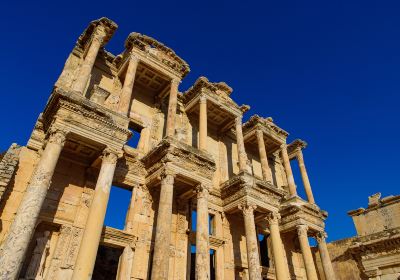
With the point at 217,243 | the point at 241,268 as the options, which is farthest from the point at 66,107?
the point at 241,268

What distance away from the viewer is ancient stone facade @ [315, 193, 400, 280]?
19625 millimetres

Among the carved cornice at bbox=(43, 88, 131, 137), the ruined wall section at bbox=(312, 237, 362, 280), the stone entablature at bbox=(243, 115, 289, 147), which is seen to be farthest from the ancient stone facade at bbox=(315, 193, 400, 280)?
the carved cornice at bbox=(43, 88, 131, 137)

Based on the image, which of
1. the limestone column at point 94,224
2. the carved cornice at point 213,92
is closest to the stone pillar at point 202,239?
the limestone column at point 94,224

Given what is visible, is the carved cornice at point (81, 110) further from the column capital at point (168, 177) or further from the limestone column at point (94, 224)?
the column capital at point (168, 177)

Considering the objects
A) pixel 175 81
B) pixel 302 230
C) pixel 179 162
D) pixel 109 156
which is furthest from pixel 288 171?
pixel 109 156

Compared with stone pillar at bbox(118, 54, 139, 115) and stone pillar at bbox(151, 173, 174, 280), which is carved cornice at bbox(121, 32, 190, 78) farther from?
stone pillar at bbox(151, 173, 174, 280)

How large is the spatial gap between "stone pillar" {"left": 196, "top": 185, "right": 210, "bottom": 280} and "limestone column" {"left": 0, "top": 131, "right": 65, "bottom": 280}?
619 cm

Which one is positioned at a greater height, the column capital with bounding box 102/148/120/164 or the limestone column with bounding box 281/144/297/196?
the limestone column with bounding box 281/144/297/196

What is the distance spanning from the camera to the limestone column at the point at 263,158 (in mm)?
19453

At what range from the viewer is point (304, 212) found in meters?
19.0

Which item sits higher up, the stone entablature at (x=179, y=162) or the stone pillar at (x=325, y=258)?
the stone entablature at (x=179, y=162)

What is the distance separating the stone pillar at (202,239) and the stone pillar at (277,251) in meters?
4.31

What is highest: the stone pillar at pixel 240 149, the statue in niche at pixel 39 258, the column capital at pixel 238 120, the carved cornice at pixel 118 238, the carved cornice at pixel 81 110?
the column capital at pixel 238 120

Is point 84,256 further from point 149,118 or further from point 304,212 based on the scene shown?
point 304,212
